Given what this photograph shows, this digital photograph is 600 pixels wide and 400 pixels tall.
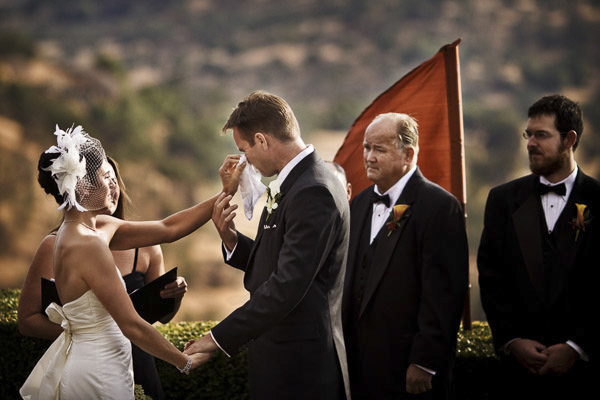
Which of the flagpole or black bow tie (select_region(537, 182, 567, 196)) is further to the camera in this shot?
the flagpole

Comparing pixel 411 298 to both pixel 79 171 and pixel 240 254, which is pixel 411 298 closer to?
pixel 240 254

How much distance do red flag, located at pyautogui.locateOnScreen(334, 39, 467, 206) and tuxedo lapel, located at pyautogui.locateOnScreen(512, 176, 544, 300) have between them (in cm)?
73

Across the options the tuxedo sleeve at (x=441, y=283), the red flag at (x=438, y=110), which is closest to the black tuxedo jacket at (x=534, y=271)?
the tuxedo sleeve at (x=441, y=283)

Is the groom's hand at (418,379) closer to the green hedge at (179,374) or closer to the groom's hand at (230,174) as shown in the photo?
the green hedge at (179,374)

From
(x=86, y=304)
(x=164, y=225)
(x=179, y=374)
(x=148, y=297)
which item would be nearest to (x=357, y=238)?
(x=164, y=225)

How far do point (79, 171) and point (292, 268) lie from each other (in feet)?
3.66

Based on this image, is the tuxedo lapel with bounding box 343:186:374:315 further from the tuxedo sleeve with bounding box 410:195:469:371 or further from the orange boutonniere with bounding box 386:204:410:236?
the tuxedo sleeve with bounding box 410:195:469:371

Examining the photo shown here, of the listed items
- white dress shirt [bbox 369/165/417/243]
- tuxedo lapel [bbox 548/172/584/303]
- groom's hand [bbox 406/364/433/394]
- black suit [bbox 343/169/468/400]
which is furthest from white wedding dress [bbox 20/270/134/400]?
tuxedo lapel [bbox 548/172/584/303]

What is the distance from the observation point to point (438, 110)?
475 cm

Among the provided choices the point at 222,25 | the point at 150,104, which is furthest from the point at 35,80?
the point at 222,25

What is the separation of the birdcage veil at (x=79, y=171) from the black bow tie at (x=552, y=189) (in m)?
2.45

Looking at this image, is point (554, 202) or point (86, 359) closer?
point (86, 359)

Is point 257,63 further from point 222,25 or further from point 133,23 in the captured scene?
point 133,23

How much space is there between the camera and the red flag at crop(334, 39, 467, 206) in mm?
4652
